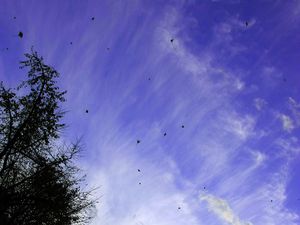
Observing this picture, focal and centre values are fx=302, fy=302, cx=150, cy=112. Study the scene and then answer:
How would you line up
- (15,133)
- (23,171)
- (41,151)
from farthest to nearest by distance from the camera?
(23,171)
(41,151)
(15,133)

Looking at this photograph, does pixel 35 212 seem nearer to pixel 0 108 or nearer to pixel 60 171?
pixel 60 171

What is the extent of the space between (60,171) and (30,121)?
3.38 meters

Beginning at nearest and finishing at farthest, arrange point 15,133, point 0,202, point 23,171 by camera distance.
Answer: point 0,202 < point 15,133 < point 23,171

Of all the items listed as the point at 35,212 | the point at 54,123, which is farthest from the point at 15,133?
the point at 35,212

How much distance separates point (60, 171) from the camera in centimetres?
1755

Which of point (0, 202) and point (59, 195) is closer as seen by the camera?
point (0, 202)

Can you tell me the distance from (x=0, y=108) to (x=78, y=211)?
8021mm

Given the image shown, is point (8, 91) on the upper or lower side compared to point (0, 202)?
upper

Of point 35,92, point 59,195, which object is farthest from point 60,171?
point 35,92

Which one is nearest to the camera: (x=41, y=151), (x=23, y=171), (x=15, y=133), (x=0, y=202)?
(x=0, y=202)

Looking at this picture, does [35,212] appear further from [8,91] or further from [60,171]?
[8,91]

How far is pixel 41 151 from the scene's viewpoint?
18.0 m

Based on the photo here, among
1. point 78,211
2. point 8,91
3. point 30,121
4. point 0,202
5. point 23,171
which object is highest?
point 8,91

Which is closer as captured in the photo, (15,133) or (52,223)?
(15,133)
